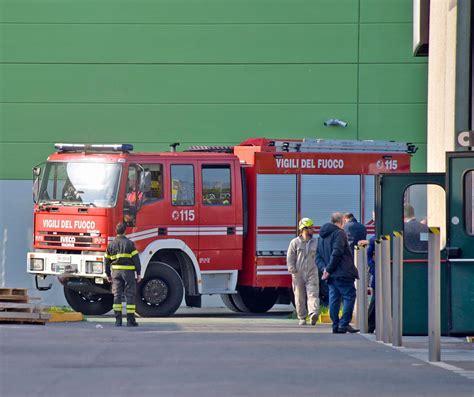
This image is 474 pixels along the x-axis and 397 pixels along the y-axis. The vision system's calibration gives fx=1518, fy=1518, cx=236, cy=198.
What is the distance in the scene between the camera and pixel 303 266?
2438cm

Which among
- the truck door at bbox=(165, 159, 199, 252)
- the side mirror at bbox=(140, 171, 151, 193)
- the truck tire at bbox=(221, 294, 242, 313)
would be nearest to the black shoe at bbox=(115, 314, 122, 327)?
the side mirror at bbox=(140, 171, 151, 193)

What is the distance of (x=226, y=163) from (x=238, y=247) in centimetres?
149

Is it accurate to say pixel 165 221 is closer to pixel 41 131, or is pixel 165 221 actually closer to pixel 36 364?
pixel 41 131

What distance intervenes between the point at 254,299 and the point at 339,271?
6.92 metres

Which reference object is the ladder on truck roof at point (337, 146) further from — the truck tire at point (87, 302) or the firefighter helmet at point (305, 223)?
the truck tire at point (87, 302)

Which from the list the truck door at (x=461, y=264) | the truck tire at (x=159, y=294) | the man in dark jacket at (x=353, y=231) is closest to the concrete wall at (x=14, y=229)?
the truck tire at (x=159, y=294)

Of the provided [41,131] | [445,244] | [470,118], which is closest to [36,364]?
[445,244]

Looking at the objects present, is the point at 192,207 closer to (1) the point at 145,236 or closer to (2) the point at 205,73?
(1) the point at 145,236

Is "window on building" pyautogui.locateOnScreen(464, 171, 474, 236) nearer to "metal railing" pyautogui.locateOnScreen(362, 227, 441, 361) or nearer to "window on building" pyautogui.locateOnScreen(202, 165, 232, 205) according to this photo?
"metal railing" pyautogui.locateOnScreen(362, 227, 441, 361)

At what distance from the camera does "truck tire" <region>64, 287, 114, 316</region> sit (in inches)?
1039

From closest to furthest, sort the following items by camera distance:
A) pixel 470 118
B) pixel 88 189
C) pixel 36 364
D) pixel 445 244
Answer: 1. pixel 36 364
2. pixel 445 244
3. pixel 470 118
4. pixel 88 189

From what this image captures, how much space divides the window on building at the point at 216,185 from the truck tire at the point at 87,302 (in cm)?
255

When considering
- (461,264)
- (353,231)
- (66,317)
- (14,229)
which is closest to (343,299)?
(353,231)

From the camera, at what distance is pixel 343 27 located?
3112cm
